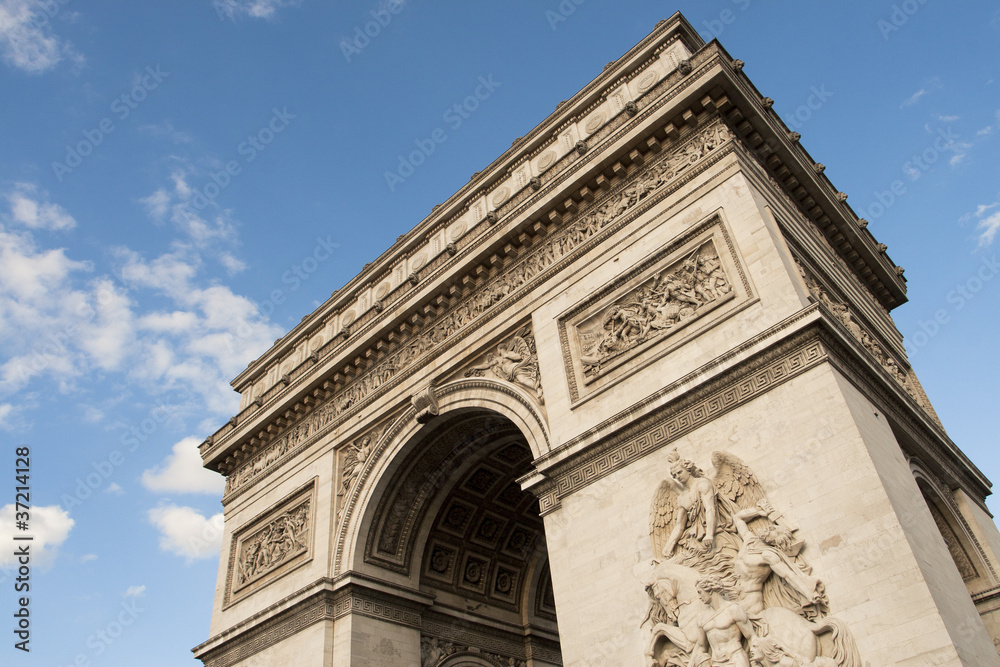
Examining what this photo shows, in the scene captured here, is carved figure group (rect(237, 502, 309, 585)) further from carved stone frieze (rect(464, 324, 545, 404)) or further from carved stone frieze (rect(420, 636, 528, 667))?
carved stone frieze (rect(464, 324, 545, 404))

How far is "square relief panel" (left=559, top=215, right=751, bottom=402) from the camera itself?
9930 millimetres

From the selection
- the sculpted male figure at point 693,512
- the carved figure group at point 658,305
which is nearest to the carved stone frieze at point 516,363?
the carved figure group at point 658,305

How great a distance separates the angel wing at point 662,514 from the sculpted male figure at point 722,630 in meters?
0.87

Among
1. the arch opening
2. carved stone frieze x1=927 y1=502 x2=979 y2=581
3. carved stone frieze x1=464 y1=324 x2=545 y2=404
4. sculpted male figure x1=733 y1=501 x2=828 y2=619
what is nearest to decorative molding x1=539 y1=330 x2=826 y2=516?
sculpted male figure x1=733 y1=501 x2=828 y2=619

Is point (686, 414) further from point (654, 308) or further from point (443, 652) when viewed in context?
point (443, 652)

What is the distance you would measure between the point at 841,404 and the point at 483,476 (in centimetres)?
867

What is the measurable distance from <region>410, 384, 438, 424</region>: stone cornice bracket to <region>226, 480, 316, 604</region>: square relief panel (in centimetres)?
325

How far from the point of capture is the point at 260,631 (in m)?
14.1

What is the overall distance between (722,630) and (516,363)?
18.6 ft

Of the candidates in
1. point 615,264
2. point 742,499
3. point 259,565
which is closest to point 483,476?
point 259,565

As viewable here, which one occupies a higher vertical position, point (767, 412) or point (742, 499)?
point (767, 412)

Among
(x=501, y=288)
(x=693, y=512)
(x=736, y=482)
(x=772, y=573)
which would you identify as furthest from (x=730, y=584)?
(x=501, y=288)

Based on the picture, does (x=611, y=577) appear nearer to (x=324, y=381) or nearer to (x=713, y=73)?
(x=713, y=73)

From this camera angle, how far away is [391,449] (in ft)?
46.0
